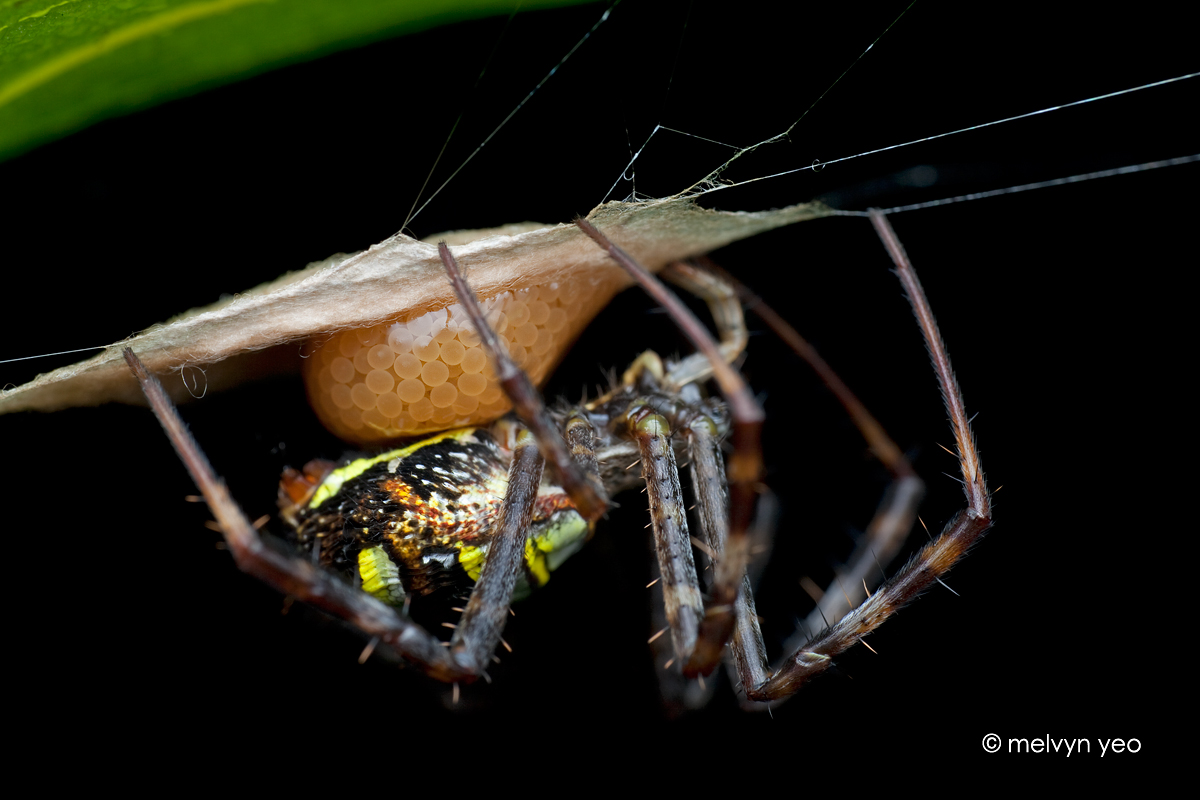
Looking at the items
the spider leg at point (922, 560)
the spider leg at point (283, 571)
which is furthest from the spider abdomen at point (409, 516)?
the spider leg at point (922, 560)

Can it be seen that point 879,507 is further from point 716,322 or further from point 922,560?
point 716,322

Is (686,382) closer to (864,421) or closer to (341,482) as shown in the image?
(864,421)

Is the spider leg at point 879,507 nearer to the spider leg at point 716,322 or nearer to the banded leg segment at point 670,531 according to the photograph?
the spider leg at point 716,322

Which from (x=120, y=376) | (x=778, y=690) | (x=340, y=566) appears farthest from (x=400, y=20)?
(x=778, y=690)

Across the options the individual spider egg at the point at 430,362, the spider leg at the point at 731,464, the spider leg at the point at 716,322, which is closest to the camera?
the spider leg at the point at 731,464

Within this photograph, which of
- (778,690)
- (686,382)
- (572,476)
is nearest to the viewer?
(572,476)

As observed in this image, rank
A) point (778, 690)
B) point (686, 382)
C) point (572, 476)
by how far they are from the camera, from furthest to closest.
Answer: point (686, 382)
point (778, 690)
point (572, 476)

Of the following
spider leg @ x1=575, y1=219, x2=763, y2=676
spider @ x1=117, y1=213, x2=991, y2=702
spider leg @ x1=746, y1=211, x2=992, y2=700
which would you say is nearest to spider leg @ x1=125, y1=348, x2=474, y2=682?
spider @ x1=117, y1=213, x2=991, y2=702

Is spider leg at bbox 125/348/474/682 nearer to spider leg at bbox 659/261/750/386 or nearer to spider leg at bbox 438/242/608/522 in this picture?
spider leg at bbox 438/242/608/522
